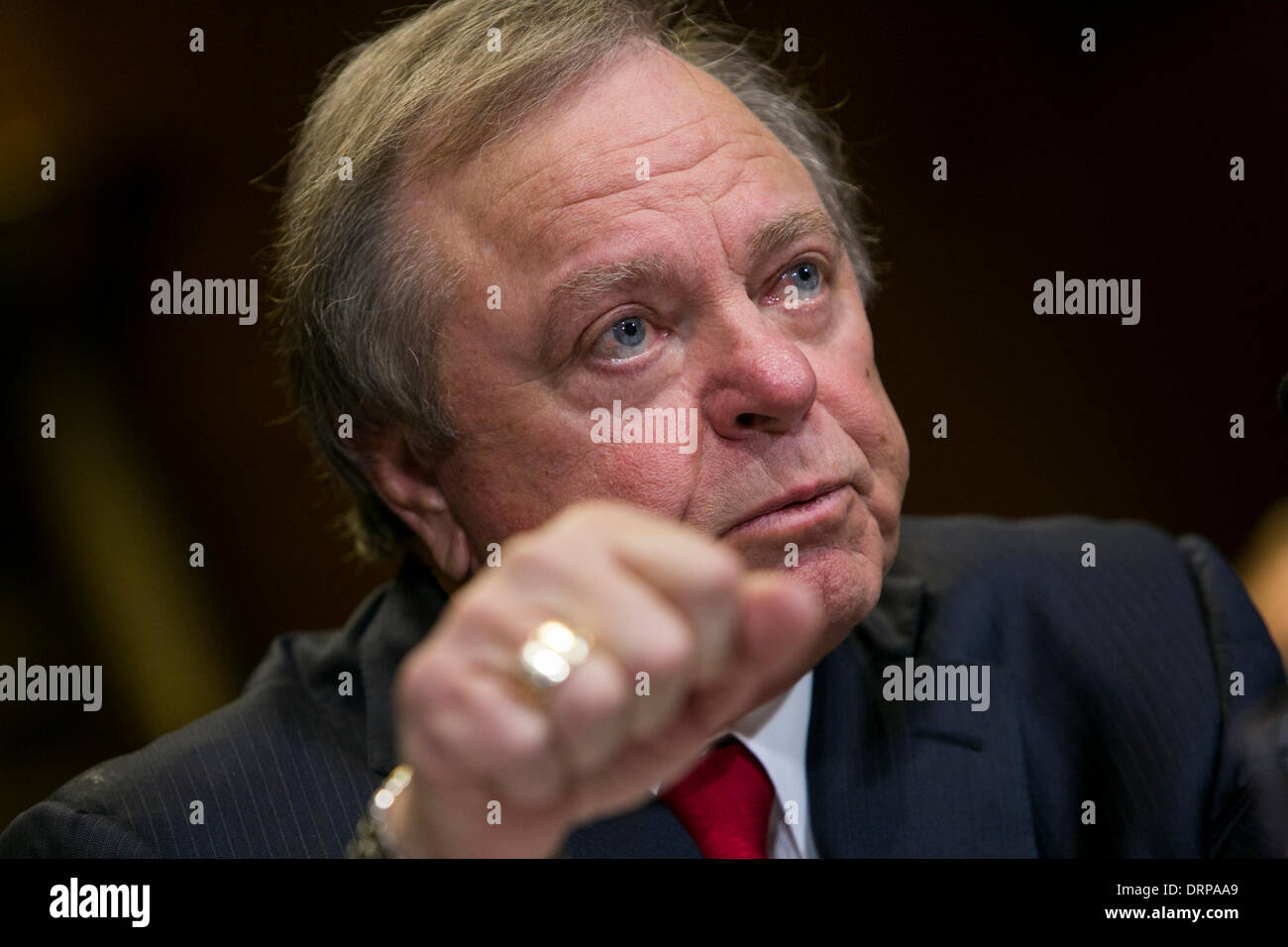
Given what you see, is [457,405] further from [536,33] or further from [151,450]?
[151,450]

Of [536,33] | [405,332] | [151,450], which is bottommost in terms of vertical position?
[151,450]

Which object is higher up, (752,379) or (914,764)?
(752,379)

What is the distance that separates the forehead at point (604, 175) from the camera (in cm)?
155

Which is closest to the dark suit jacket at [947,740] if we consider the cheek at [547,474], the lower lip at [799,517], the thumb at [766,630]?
the cheek at [547,474]

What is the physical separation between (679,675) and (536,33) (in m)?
1.09

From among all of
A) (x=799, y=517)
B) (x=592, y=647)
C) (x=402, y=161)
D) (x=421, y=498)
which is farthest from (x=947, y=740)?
(x=402, y=161)

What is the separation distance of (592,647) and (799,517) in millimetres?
651

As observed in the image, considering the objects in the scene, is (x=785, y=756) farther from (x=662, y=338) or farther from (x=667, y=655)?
(x=667, y=655)

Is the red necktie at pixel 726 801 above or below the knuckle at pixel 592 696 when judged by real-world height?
below

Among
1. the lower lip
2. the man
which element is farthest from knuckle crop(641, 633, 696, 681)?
the lower lip

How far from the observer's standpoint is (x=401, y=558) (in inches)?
80.4

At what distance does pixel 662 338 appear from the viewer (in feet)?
5.16

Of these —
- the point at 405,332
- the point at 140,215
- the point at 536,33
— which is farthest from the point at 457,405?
the point at 140,215

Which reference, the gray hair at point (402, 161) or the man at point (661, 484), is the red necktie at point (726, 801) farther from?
the gray hair at point (402, 161)
